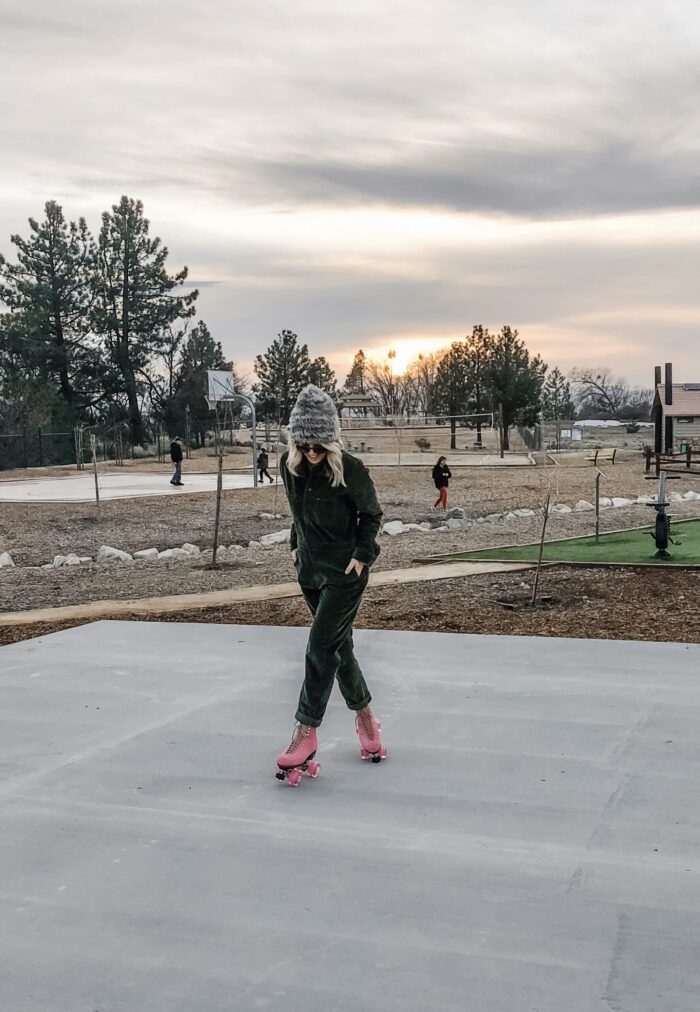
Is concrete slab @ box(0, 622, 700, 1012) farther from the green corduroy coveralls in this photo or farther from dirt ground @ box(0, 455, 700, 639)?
dirt ground @ box(0, 455, 700, 639)

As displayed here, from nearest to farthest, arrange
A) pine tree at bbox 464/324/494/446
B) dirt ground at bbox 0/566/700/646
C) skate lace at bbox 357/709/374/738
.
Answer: skate lace at bbox 357/709/374/738
dirt ground at bbox 0/566/700/646
pine tree at bbox 464/324/494/446

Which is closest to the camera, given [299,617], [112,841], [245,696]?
[112,841]

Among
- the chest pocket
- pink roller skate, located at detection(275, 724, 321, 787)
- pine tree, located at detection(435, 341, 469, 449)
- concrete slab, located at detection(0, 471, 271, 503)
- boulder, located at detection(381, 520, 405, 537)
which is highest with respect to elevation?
pine tree, located at detection(435, 341, 469, 449)

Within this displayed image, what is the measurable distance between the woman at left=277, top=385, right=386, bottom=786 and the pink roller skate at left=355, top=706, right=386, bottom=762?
26cm

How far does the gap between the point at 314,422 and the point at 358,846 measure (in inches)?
64.0

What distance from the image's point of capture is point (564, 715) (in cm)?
529

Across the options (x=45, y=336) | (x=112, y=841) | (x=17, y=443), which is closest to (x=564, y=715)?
(x=112, y=841)

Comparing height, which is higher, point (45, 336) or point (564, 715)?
point (45, 336)

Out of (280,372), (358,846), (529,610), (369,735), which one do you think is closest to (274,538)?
(529,610)

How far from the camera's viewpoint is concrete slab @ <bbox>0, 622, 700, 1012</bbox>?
2.85m

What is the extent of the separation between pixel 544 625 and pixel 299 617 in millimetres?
2076

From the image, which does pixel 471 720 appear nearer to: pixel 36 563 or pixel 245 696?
pixel 245 696

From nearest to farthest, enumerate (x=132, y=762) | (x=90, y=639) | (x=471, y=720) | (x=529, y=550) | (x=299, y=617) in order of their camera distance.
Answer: (x=132, y=762), (x=471, y=720), (x=90, y=639), (x=299, y=617), (x=529, y=550)

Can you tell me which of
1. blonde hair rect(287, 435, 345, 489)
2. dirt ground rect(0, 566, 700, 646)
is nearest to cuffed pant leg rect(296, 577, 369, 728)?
blonde hair rect(287, 435, 345, 489)
